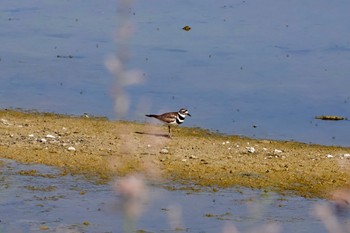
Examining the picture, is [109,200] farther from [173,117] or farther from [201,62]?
[201,62]

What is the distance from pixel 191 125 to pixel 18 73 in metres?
5.96

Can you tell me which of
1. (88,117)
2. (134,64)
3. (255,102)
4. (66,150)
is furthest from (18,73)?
(66,150)

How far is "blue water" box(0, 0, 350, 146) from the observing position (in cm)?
2016

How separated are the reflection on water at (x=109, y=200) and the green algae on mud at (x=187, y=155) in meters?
0.52

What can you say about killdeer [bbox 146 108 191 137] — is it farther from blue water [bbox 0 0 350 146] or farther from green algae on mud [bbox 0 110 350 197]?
blue water [bbox 0 0 350 146]

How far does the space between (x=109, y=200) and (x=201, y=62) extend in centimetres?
1420

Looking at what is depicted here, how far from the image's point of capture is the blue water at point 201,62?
20.2 meters

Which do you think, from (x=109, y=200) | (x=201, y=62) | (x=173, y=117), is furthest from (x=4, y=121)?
(x=201, y=62)

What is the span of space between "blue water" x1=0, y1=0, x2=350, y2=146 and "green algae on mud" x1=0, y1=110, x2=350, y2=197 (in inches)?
33.5

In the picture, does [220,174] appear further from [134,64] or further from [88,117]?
[134,64]

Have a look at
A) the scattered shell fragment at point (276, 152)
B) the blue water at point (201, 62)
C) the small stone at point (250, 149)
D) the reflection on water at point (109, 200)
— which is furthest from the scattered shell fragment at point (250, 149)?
the reflection on water at point (109, 200)

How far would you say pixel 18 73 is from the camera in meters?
23.3

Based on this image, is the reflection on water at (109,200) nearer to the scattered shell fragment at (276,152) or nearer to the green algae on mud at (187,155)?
the green algae on mud at (187,155)

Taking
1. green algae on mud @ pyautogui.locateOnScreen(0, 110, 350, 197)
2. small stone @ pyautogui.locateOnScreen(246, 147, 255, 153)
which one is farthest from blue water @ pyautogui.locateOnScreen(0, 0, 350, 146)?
small stone @ pyautogui.locateOnScreen(246, 147, 255, 153)
